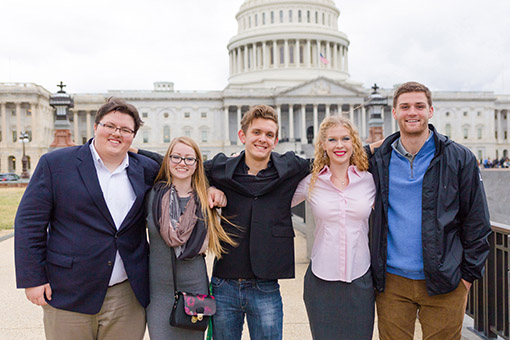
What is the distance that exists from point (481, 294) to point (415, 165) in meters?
2.58

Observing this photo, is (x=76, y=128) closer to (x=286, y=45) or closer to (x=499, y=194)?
(x=286, y=45)

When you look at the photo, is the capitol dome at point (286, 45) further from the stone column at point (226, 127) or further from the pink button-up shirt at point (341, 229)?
the pink button-up shirt at point (341, 229)

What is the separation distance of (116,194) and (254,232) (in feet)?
4.44

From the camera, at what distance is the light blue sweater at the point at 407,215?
4.18m

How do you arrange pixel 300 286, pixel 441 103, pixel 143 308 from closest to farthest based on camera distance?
pixel 143 308
pixel 300 286
pixel 441 103

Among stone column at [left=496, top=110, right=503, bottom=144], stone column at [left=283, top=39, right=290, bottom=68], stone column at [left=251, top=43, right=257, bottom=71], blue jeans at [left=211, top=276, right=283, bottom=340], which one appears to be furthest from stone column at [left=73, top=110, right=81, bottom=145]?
blue jeans at [left=211, top=276, right=283, bottom=340]

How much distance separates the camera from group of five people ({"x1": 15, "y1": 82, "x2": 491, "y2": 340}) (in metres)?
3.93

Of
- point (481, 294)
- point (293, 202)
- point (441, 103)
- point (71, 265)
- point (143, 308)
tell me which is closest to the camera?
point (71, 265)

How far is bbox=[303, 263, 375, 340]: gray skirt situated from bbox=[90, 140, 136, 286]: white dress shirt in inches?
74.2

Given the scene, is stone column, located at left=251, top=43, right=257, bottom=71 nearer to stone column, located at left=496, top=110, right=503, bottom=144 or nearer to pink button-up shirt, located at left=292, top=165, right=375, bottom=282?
stone column, located at left=496, top=110, right=503, bottom=144

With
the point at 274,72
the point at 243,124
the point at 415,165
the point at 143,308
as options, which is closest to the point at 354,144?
the point at 415,165

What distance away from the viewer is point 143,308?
4.28m

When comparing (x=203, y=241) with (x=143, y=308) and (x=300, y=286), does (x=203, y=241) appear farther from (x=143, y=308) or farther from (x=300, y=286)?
(x=300, y=286)

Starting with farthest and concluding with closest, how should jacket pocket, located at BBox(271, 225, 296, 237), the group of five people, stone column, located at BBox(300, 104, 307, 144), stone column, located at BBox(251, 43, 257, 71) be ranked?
stone column, located at BBox(251, 43, 257, 71) < stone column, located at BBox(300, 104, 307, 144) < jacket pocket, located at BBox(271, 225, 296, 237) < the group of five people
